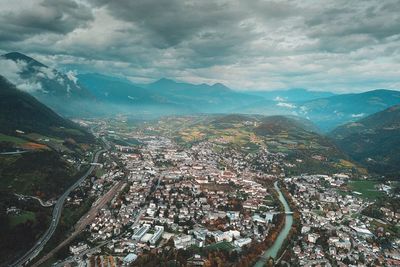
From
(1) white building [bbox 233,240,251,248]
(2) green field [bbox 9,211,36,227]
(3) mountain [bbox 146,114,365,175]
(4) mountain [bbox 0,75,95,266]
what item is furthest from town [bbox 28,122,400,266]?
(3) mountain [bbox 146,114,365,175]

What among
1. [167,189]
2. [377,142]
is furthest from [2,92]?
[377,142]

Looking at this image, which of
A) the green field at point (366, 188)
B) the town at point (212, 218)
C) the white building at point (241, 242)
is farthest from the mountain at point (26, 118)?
the green field at point (366, 188)

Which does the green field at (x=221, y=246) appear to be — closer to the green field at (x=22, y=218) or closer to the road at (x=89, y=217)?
the road at (x=89, y=217)

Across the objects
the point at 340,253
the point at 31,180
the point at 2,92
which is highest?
the point at 2,92

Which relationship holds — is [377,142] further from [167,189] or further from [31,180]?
[31,180]

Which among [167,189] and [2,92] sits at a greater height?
[2,92]

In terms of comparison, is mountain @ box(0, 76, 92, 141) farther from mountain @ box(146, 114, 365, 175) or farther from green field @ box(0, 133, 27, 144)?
mountain @ box(146, 114, 365, 175)

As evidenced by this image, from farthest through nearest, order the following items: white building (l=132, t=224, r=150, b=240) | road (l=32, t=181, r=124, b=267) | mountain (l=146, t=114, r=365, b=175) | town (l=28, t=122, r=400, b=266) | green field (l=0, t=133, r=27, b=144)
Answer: mountain (l=146, t=114, r=365, b=175)
green field (l=0, t=133, r=27, b=144)
white building (l=132, t=224, r=150, b=240)
town (l=28, t=122, r=400, b=266)
road (l=32, t=181, r=124, b=267)

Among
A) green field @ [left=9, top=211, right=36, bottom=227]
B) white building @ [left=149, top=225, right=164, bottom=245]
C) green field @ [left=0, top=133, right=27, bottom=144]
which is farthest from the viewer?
green field @ [left=0, top=133, right=27, bottom=144]
